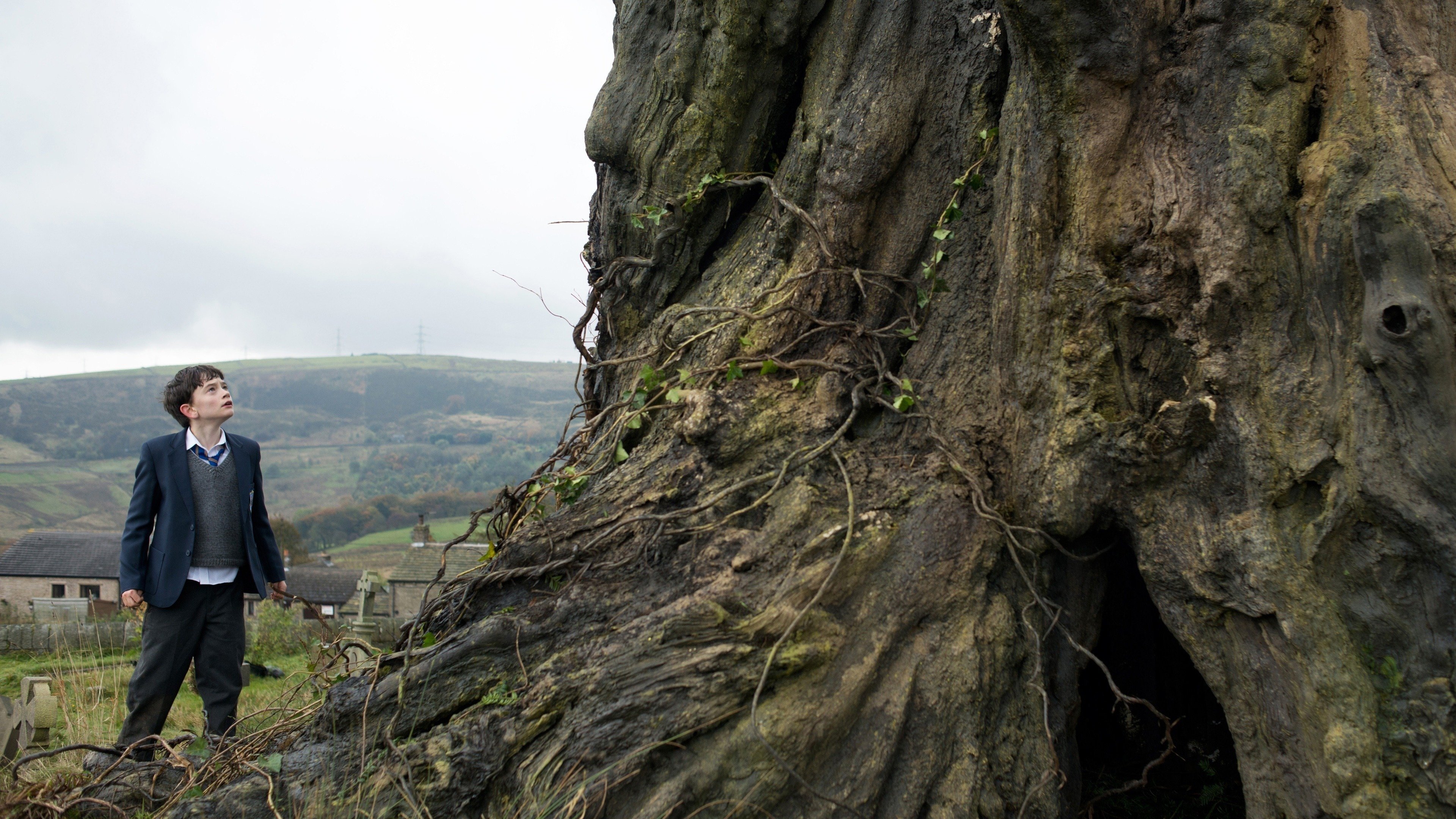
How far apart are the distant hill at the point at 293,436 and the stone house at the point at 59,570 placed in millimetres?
57918

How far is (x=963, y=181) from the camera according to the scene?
13.9ft

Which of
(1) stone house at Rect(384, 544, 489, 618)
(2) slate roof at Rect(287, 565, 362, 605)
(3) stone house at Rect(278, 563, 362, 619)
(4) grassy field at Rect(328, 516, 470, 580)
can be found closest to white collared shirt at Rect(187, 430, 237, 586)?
(1) stone house at Rect(384, 544, 489, 618)

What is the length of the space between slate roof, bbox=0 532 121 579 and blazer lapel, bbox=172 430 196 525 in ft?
136

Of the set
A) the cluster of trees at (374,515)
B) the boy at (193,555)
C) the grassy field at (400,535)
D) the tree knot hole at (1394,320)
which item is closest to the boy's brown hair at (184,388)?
the boy at (193,555)

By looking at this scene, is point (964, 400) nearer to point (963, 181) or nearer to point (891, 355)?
Result: point (891, 355)

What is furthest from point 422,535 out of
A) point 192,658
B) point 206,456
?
point 206,456

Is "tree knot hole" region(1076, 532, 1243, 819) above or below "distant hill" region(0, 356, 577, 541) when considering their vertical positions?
above

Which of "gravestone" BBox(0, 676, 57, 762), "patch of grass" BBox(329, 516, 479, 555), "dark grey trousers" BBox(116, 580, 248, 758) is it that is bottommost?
"patch of grass" BBox(329, 516, 479, 555)

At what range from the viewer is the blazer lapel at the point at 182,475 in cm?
484

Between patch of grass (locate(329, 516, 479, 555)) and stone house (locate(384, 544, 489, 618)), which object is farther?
patch of grass (locate(329, 516, 479, 555))

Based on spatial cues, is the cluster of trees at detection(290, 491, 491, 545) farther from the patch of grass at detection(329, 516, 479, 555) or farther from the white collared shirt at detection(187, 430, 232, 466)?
the white collared shirt at detection(187, 430, 232, 466)

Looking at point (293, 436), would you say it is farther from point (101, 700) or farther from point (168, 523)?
point (168, 523)

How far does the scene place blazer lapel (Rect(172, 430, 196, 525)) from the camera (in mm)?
4836

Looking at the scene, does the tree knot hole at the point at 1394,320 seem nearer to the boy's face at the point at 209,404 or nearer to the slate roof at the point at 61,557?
the boy's face at the point at 209,404
